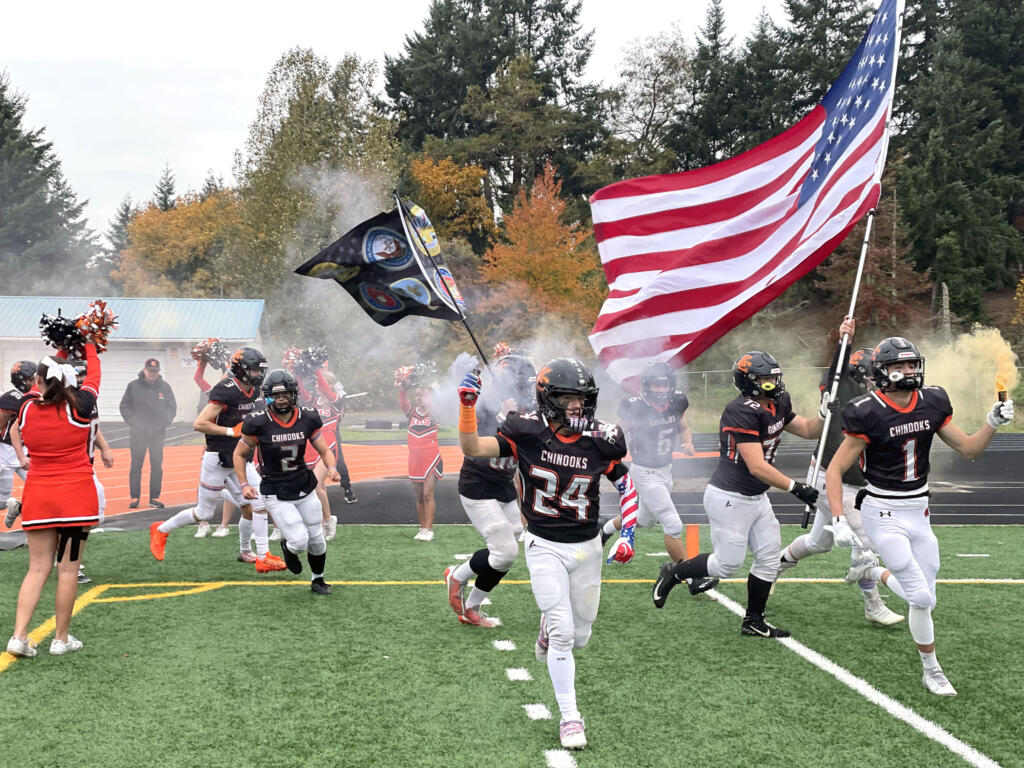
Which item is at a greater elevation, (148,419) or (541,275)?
(541,275)

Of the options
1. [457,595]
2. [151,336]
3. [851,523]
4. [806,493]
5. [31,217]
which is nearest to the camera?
[806,493]

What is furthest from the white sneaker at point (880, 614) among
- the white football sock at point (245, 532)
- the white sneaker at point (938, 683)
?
the white football sock at point (245, 532)

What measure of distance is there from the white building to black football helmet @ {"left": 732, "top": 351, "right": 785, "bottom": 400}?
Result: 2719cm

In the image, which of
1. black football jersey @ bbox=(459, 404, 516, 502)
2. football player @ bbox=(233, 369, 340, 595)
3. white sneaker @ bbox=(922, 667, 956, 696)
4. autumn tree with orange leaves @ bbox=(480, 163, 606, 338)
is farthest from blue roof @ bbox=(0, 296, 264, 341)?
white sneaker @ bbox=(922, 667, 956, 696)

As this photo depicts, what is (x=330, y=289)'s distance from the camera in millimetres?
32906

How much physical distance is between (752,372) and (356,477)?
37.3 ft

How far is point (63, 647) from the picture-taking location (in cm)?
586

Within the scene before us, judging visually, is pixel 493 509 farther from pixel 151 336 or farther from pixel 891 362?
Answer: pixel 151 336

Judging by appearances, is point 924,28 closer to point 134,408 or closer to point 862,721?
point 134,408

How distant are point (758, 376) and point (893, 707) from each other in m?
2.29

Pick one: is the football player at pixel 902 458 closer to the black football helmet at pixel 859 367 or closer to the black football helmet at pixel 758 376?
the black football helmet at pixel 758 376

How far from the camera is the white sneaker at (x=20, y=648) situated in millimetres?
5680

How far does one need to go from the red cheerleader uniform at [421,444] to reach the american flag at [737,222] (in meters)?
3.56

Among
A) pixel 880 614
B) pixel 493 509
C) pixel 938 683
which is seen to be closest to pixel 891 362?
pixel 938 683
